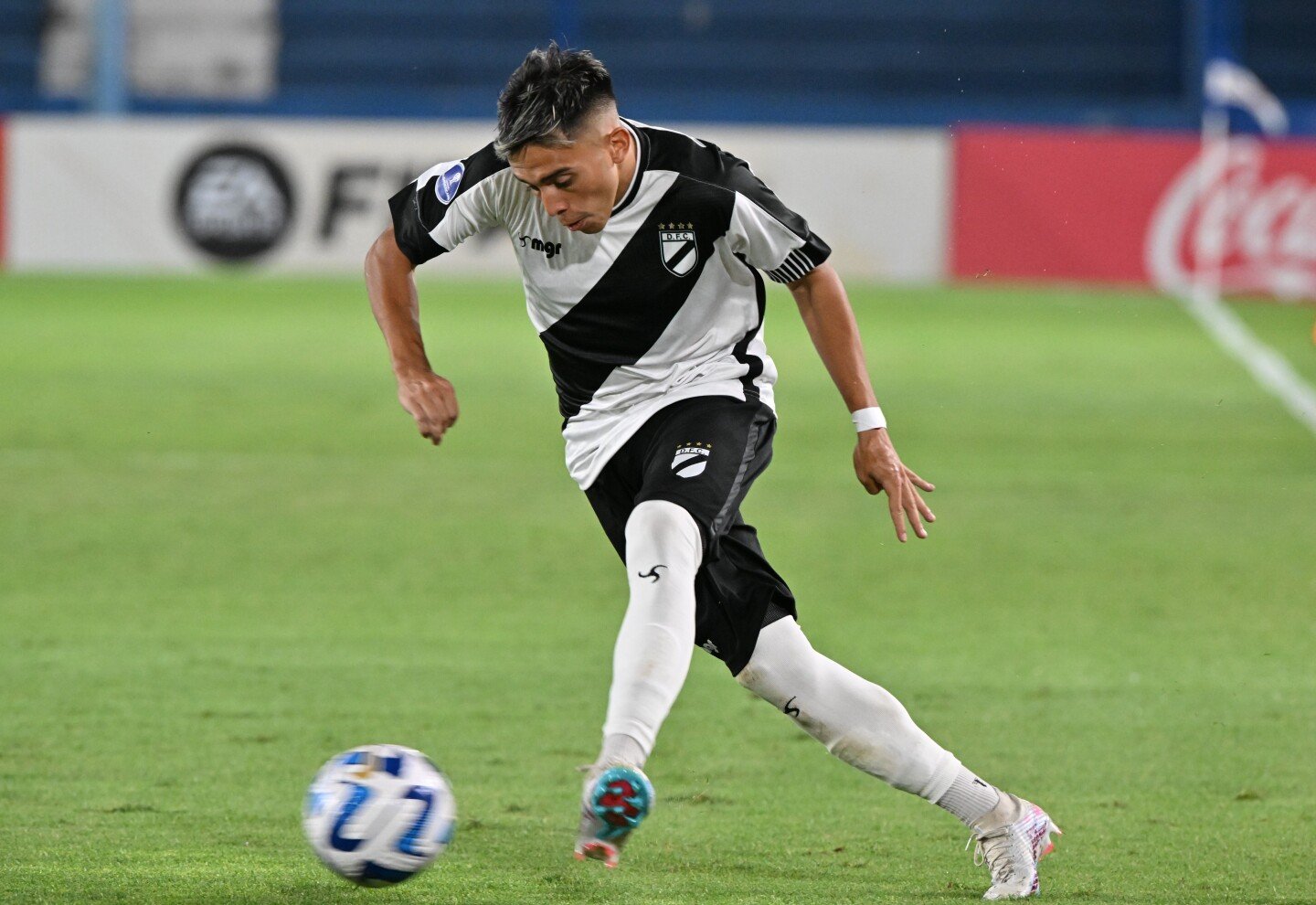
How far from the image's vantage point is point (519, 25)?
28125 mm

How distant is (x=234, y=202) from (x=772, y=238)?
18.0 metres

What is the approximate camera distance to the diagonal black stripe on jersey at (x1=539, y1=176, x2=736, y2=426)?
4043mm

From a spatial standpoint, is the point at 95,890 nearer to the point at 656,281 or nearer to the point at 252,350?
the point at 656,281

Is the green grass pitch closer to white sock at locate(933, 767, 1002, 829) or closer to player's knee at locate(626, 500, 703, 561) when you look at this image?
white sock at locate(933, 767, 1002, 829)

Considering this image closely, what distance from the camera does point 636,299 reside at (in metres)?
4.12

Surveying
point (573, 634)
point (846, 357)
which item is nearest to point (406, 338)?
point (846, 357)

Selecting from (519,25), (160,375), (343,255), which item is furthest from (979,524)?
(519,25)

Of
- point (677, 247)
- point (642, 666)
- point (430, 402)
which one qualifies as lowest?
point (642, 666)

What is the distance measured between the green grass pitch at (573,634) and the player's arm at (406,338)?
977 millimetres

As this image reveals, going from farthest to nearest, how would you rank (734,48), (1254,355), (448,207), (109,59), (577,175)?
(734,48)
(109,59)
(1254,355)
(448,207)
(577,175)

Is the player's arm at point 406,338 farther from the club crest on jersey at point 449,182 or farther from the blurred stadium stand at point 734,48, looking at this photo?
the blurred stadium stand at point 734,48

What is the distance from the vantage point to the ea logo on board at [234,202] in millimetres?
21109

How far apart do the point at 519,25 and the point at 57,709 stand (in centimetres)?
2359

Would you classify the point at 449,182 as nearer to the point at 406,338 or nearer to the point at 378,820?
the point at 406,338
